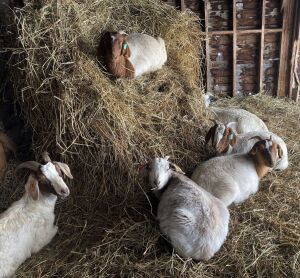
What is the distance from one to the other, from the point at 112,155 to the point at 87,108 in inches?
24.0

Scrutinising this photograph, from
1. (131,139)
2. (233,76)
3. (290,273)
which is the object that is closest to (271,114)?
(233,76)

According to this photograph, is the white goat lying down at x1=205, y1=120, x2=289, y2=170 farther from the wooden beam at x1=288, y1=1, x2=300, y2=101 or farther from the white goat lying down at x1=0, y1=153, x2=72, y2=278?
the wooden beam at x1=288, y1=1, x2=300, y2=101

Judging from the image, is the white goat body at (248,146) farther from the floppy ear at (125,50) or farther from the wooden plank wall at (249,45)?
the wooden plank wall at (249,45)

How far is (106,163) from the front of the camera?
441 cm

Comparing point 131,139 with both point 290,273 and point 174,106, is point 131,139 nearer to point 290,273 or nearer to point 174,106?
point 174,106

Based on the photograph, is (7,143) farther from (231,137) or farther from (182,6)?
(182,6)

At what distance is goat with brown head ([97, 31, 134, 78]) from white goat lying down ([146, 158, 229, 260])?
1.34 meters

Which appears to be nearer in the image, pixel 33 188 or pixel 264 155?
pixel 33 188

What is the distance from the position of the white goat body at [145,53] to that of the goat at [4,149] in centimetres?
195

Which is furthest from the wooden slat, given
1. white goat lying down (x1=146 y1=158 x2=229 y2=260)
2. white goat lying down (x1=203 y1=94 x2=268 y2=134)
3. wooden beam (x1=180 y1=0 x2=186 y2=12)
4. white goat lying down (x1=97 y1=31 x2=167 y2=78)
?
Result: white goat lying down (x1=146 y1=158 x2=229 y2=260)

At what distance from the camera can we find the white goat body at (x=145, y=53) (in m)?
4.96

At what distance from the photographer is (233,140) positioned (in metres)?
4.84

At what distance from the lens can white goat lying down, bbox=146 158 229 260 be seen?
Answer: 11.4 feet

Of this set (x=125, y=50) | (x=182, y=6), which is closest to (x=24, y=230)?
(x=125, y=50)
